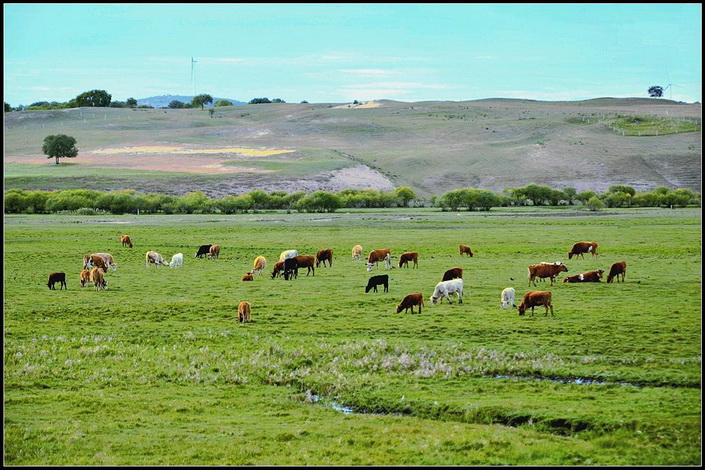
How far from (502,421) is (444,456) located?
95.0 inches

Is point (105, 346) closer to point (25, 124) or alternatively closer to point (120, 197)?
point (120, 197)

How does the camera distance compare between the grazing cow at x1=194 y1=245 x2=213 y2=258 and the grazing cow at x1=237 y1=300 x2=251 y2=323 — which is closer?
the grazing cow at x1=237 y1=300 x2=251 y2=323

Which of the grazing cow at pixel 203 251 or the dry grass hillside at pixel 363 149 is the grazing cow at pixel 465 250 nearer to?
the grazing cow at pixel 203 251

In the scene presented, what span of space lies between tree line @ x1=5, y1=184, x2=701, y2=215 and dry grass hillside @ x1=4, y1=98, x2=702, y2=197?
1349cm

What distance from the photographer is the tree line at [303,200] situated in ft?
296

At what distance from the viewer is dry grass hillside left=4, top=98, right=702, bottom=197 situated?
120 metres

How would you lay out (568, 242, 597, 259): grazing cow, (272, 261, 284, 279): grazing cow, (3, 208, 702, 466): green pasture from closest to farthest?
(3, 208, 702, 466): green pasture
(272, 261, 284, 279): grazing cow
(568, 242, 597, 259): grazing cow

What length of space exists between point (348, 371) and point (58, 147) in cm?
12483

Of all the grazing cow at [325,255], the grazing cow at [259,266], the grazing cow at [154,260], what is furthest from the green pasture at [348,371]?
the grazing cow at [325,255]

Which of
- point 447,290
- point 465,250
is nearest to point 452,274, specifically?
point 447,290

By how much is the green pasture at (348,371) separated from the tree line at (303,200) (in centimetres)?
5334

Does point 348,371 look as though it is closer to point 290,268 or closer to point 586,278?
point 586,278

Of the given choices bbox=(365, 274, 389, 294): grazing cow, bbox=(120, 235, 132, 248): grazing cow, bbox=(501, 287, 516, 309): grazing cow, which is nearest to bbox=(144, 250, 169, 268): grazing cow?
bbox=(120, 235, 132, 248): grazing cow

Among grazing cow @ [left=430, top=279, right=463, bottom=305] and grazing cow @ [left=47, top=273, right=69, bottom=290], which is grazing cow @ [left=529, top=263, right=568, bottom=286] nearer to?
grazing cow @ [left=430, top=279, right=463, bottom=305]
